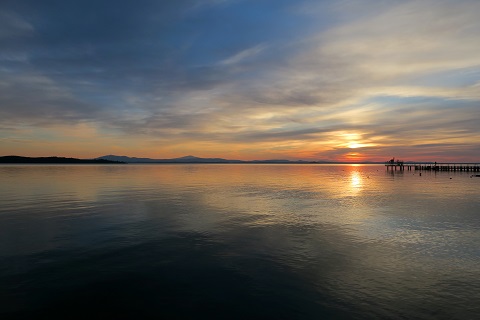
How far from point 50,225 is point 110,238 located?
7.87m

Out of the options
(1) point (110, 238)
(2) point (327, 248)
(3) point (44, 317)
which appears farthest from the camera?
(1) point (110, 238)

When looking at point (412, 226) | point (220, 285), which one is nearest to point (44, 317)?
point (220, 285)

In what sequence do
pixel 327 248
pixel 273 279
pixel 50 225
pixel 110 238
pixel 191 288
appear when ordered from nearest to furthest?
pixel 191 288, pixel 273 279, pixel 327 248, pixel 110 238, pixel 50 225

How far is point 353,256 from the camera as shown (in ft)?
59.8

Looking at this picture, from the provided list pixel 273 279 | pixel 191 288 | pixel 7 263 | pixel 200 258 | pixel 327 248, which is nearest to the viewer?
pixel 191 288

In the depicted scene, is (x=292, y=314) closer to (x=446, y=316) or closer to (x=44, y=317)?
(x=446, y=316)

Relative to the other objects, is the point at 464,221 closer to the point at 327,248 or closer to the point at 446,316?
the point at 327,248

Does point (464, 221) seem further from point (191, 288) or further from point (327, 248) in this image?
point (191, 288)

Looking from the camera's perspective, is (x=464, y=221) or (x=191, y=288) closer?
(x=191, y=288)

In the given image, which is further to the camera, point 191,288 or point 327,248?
point 327,248

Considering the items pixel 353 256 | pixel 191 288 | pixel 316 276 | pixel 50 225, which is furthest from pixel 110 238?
pixel 353 256

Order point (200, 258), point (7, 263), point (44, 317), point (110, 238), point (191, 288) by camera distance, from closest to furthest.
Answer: point (44, 317)
point (191, 288)
point (7, 263)
point (200, 258)
point (110, 238)

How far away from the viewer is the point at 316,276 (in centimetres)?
1520

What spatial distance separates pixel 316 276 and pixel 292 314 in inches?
156
